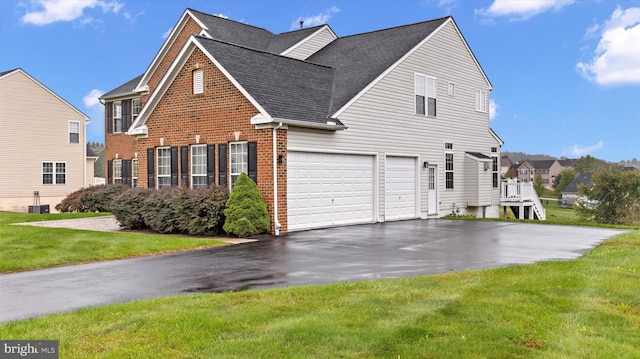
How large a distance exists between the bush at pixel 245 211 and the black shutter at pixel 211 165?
7.29ft

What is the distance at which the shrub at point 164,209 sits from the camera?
17.9 meters

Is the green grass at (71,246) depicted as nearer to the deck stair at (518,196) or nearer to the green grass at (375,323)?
the green grass at (375,323)

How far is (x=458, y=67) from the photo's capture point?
26.8 m

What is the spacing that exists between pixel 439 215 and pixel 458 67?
23.4 ft

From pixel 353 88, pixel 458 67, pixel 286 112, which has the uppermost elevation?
pixel 458 67

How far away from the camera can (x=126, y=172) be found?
32.3 meters

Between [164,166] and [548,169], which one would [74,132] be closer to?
[164,166]

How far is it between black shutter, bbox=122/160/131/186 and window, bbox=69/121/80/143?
8.77 meters

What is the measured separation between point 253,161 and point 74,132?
2637 centimetres

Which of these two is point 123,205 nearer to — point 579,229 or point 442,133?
point 442,133

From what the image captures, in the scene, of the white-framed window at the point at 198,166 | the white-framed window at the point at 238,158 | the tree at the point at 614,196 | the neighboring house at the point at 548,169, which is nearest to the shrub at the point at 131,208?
the white-framed window at the point at 198,166

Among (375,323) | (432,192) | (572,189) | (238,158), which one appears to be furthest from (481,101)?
(572,189)

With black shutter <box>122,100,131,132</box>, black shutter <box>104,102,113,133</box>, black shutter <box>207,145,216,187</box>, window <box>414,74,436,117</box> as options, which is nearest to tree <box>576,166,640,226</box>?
window <box>414,74,436,117</box>

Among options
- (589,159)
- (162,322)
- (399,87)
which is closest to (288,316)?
(162,322)
